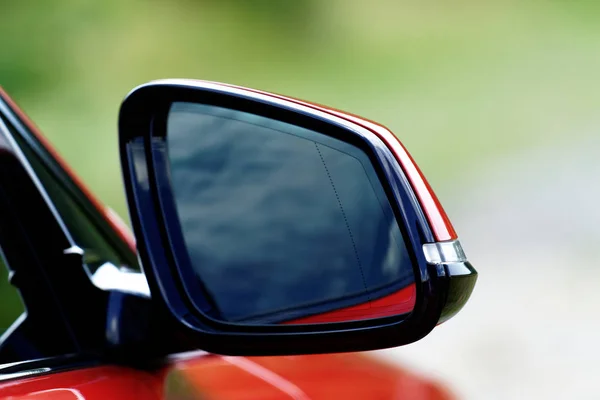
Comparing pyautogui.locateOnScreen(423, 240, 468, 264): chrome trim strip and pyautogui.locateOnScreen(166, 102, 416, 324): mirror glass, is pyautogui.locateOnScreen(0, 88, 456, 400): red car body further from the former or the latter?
pyautogui.locateOnScreen(166, 102, 416, 324): mirror glass

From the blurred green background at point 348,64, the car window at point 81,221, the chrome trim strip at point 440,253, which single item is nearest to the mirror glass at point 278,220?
the chrome trim strip at point 440,253

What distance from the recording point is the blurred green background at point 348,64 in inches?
390

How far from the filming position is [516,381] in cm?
570

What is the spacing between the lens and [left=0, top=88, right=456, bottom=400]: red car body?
1.27m

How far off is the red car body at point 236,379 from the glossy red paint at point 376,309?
0.13m

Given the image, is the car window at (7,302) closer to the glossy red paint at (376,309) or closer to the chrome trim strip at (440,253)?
the glossy red paint at (376,309)

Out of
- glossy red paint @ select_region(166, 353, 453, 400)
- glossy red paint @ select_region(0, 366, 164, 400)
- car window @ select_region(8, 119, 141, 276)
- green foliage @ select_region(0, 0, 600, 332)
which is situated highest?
green foliage @ select_region(0, 0, 600, 332)

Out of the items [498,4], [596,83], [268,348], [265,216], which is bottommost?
[268,348]

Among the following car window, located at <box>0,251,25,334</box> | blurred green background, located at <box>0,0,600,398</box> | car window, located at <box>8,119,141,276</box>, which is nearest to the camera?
car window, located at <box>0,251,25,334</box>

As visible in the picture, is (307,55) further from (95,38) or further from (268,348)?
(268,348)

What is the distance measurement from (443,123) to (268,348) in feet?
30.4

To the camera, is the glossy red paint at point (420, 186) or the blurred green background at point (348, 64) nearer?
the glossy red paint at point (420, 186)

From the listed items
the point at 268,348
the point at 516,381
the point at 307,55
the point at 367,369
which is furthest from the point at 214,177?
the point at 307,55

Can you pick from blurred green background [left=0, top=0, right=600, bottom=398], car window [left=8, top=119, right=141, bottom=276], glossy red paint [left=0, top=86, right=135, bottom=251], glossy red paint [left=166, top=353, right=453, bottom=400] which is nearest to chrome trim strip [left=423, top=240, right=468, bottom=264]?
glossy red paint [left=166, top=353, right=453, bottom=400]
